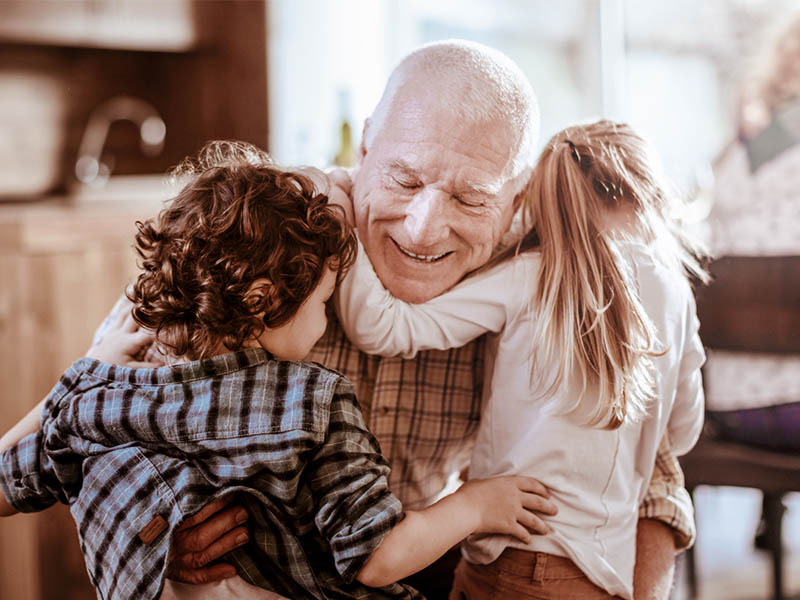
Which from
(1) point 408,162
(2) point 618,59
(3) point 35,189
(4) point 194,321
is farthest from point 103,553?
(2) point 618,59

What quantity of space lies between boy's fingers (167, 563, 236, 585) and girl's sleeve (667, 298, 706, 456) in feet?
2.56

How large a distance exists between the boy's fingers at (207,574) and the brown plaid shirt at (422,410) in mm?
399

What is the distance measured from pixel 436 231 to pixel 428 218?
24 mm

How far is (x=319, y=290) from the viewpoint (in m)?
1.17

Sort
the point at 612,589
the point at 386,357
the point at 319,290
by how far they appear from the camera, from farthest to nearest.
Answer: the point at 386,357, the point at 612,589, the point at 319,290

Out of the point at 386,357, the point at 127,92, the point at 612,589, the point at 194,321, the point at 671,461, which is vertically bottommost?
the point at 612,589

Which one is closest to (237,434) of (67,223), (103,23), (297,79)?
(67,223)

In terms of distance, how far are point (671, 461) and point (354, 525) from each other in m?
0.72

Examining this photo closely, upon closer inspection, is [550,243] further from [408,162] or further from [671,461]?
[671,461]

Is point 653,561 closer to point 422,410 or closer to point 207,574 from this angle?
point 422,410

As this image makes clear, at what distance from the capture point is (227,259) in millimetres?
1086

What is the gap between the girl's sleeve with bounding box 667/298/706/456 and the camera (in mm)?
1370

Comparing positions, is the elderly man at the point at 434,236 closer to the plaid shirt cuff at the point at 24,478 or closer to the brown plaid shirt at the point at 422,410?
the brown plaid shirt at the point at 422,410

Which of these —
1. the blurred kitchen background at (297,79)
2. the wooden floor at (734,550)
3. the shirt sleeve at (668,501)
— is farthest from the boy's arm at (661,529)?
the blurred kitchen background at (297,79)
